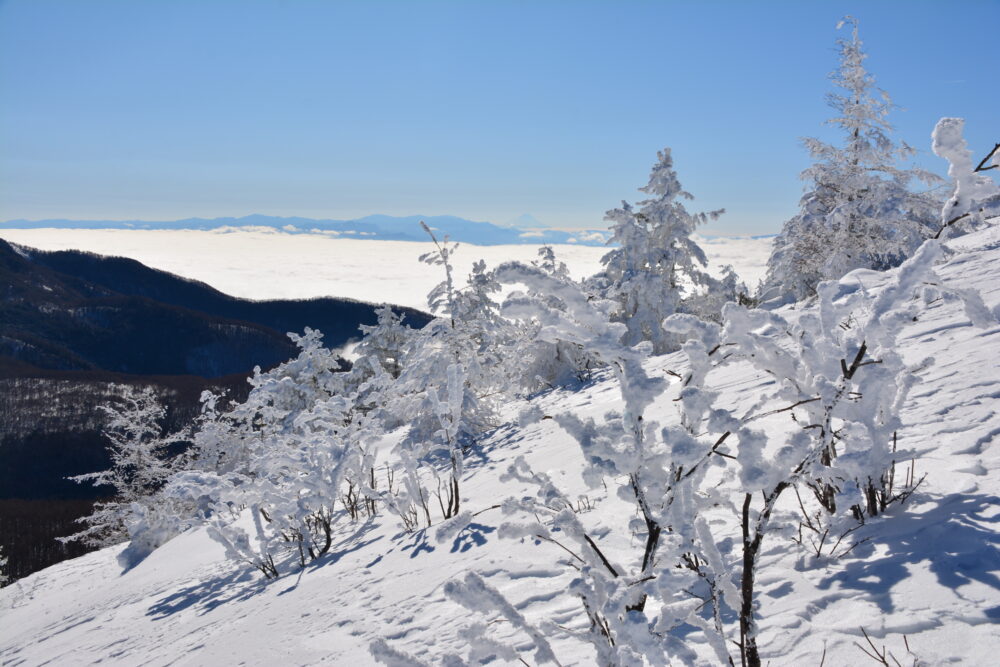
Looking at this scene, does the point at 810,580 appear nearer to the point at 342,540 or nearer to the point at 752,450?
the point at 752,450

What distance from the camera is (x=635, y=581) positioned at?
5.70ft

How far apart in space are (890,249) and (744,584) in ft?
55.4

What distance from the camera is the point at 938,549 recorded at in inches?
85.7

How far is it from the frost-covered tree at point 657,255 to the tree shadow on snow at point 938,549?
15.1 m

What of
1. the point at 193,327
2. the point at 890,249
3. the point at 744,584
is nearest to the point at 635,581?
the point at 744,584

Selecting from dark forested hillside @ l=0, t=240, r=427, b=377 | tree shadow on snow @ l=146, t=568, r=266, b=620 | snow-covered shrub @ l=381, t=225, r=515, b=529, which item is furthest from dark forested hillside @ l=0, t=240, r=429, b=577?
tree shadow on snow @ l=146, t=568, r=266, b=620

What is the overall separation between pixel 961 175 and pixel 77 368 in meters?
181

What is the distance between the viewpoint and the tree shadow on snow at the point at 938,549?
2.00 m

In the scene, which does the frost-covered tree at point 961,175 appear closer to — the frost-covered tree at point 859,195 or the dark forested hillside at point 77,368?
the frost-covered tree at point 859,195

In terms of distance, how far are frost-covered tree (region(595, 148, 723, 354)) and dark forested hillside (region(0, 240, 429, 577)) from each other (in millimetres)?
43997

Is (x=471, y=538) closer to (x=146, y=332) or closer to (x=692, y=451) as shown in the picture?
(x=692, y=451)

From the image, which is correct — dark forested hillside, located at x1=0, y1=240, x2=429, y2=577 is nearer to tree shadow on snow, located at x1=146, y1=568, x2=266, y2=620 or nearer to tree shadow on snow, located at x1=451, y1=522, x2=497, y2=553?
tree shadow on snow, located at x1=146, y1=568, x2=266, y2=620

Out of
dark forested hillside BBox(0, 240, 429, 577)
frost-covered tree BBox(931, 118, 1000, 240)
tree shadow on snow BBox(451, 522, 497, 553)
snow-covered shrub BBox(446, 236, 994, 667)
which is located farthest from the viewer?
dark forested hillside BBox(0, 240, 429, 577)

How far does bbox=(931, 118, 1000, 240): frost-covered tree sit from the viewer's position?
192 centimetres
